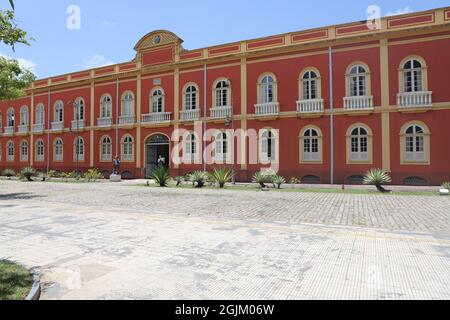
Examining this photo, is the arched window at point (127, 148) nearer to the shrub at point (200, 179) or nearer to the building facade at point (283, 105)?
the building facade at point (283, 105)

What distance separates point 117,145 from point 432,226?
80.7 feet

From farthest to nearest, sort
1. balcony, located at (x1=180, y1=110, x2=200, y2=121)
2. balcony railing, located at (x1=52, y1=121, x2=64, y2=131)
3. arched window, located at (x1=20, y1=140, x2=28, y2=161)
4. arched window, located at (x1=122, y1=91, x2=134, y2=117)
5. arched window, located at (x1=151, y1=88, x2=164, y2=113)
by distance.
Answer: arched window, located at (x1=20, y1=140, x2=28, y2=161)
balcony railing, located at (x1=52, y1=121, x2=64, y2=131)
arched window, located at (x1=122, y1=91, x2=134, y2=117)
arched window, located at (x1=151, y1=88, x2=164, y2=113)
balcony, located at (x1=180, y1=110, x2=200, y2=121)

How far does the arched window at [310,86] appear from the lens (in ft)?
67.6

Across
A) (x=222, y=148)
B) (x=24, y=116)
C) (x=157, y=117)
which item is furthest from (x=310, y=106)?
(x=24, y=116)

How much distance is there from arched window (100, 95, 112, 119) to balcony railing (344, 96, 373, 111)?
64.0 feet

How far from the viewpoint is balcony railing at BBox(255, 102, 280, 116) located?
842 inches

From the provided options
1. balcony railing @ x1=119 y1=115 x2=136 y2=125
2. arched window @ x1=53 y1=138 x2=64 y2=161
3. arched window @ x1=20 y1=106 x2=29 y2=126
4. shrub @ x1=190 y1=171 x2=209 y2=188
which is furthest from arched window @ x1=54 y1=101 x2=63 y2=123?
shrub @ x1=190 y1=171 x2=209 y2=188

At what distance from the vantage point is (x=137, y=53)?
1060 inches

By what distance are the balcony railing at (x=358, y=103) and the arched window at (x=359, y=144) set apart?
3.75 ft

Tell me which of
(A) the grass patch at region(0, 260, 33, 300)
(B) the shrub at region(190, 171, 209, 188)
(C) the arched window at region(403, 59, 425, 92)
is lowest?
(A) the grass patch at region(0, 260, 33, 300)

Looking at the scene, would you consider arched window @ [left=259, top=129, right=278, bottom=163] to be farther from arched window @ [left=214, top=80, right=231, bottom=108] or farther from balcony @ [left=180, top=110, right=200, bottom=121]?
balcony @ [left=180, top=110, right=200, bottom=121]

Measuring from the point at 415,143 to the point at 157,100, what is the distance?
18.5 meters
